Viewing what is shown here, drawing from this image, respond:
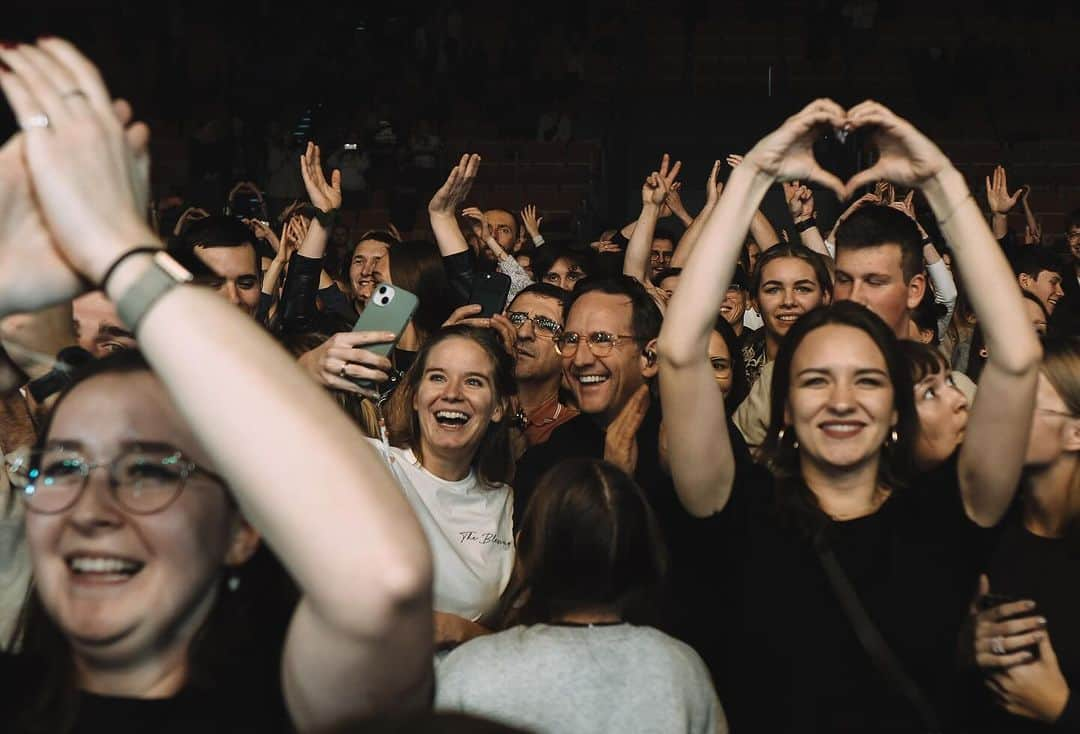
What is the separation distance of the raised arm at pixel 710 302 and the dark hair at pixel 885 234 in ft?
5.15

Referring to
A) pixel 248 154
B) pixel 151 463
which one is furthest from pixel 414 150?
pixel 151 463

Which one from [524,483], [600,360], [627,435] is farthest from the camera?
[600,360]

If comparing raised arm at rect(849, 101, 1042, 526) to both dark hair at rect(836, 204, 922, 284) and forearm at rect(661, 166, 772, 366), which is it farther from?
dark hair at rect(836, 204, 922, 284)

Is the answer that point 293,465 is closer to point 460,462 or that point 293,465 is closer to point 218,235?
point 460,462

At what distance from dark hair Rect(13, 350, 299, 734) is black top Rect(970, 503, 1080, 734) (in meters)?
1.35

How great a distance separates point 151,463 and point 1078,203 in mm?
11296

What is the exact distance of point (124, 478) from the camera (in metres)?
1.34

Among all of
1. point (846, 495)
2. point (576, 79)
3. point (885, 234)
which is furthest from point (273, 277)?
point (576, 79)

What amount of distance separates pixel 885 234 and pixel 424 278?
65.9 inches

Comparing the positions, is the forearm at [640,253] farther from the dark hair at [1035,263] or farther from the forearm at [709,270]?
the forearm at [709,270]

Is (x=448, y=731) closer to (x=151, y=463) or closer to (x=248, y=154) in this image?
(x=151, y=463)

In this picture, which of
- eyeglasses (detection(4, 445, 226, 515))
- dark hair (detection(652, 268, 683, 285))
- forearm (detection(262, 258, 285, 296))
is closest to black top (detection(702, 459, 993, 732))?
eyeglasses (detection(4, 445, 226, 515))

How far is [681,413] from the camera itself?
2.34 m

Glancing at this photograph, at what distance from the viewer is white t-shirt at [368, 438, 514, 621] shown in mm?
2969
